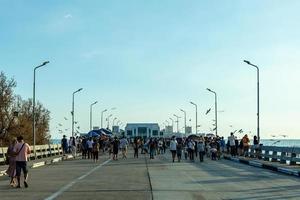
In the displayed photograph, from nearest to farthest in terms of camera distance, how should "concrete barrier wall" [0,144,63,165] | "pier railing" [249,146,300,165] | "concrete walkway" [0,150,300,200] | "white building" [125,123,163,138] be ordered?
"concrete walkway" [0,150,300,200] < "pier railing" [249,146,300,165] < "concrete barrier wall" [0,144,63,165] < "white building" [125,123,163,138]

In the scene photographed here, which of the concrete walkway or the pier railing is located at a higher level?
the pier railing

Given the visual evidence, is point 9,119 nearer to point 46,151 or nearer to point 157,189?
point 46,151

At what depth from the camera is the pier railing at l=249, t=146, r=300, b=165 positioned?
36369 mm

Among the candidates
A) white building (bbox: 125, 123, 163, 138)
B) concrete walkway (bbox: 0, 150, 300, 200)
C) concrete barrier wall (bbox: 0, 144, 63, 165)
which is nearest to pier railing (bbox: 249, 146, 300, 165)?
concrete walkway (bbox: 0, 150, 300, 200)

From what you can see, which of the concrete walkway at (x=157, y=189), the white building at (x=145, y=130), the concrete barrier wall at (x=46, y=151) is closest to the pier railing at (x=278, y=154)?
the concrete walkway at (x=157, y=189)

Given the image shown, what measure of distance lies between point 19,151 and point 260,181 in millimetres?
9517

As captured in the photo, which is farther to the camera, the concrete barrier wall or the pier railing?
the concrete barrier wall

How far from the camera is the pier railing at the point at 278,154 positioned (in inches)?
1432

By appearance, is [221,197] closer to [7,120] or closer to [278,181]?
[278,181]

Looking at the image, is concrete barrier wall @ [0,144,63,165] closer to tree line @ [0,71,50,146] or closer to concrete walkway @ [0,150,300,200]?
tree line @ [0,71,50,146]

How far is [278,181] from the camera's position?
80.8 ft

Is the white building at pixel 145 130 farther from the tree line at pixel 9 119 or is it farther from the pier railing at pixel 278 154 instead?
the pier railing at pixel 278 154

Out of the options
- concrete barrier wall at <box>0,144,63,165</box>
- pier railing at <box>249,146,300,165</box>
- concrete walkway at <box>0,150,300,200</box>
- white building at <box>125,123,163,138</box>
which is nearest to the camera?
concrete walkway at <box>0,150,300,200</box>

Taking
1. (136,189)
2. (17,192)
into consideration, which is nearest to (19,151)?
(17,192)
